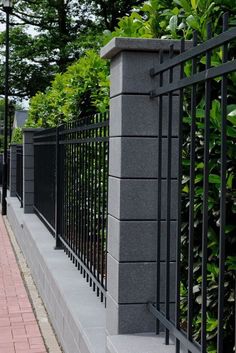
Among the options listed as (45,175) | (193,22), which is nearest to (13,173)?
(45,175)

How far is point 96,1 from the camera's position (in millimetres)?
30906

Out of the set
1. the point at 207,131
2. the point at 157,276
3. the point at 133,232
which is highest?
the point at 207,131

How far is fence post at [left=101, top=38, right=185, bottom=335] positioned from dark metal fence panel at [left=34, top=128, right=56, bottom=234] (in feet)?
13.4

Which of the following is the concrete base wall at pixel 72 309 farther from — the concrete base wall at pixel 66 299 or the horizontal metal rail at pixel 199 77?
the horizontal metal rail at pixel 199 77

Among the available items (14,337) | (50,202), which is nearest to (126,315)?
(14,337)

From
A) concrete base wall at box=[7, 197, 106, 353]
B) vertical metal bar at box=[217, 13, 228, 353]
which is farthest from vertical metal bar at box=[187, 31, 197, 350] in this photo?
concrete base wall at box=[7, 197, 106, 353]

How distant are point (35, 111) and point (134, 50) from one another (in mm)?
10447

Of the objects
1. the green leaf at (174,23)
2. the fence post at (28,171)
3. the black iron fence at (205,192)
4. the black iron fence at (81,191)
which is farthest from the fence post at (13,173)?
the black iron fence at (205,192)

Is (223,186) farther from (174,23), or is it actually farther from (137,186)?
(174,23)

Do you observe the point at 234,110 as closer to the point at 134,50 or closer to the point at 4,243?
the point at 134,50

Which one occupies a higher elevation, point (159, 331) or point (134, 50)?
point (134, 50)

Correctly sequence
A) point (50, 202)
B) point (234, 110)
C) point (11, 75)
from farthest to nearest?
1. point (11, 75)
2. point (50, 202)
3. point (234, 110)

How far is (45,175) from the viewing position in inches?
324

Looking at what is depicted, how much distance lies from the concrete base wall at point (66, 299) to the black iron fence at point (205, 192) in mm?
824
